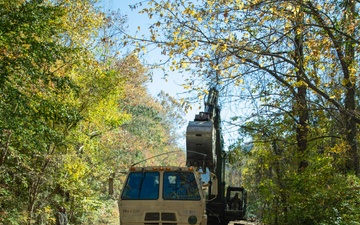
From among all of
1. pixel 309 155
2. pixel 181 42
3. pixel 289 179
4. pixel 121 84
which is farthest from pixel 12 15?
pixel 309 155

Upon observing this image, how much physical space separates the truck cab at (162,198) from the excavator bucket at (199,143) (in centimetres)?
164

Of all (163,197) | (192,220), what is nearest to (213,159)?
(163,197)

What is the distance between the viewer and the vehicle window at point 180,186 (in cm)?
1095

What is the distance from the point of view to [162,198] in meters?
10.9

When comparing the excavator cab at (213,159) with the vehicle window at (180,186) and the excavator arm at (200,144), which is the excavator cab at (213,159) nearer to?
the excavator arm at (200,144)

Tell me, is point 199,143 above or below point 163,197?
above

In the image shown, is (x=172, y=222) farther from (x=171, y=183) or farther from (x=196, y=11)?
(x=196, y=11)

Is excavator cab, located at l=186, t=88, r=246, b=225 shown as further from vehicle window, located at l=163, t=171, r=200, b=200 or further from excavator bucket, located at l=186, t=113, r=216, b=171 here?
vehicle window, located at l=163, t=171, r=200, b=200

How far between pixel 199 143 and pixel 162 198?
7.90 feet

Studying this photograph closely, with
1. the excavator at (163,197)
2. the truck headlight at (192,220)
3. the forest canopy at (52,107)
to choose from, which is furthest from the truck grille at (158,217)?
the forest canopy at (52,107)

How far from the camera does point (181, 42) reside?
941 centimetres

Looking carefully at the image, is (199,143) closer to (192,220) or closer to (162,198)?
(162,198)

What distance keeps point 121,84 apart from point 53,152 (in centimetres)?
412

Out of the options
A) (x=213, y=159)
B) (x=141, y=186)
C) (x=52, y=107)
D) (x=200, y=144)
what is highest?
(x=52, y=107)
